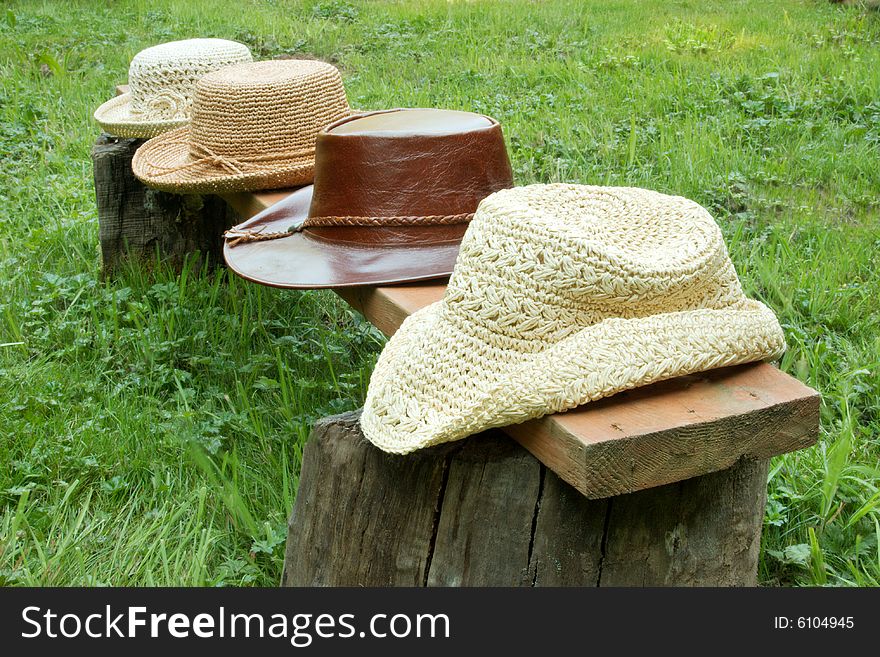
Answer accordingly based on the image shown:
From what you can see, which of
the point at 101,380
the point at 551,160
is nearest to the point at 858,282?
the point at 551,160

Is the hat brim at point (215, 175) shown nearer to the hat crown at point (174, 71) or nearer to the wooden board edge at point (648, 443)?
the hat crown at point (174, 71)

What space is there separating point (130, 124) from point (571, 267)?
280 cm

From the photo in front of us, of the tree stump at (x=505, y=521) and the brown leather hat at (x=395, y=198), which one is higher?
the brown leather hat at (x=395, y=198)

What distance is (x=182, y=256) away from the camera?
4.15 meters

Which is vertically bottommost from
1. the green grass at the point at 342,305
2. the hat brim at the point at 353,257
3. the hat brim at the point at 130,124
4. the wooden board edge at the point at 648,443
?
the green grass at the point at 342,305

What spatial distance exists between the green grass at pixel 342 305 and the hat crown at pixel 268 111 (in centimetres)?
71

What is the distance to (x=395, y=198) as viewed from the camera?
2275mm

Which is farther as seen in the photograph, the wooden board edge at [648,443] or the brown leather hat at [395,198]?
the brown leather hat at [395,198]

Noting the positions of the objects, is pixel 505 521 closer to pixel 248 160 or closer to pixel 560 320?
pixel 560 320

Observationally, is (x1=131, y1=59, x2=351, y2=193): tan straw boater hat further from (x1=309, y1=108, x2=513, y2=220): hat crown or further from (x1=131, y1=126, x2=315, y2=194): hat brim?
(x1=309, y1=108, x2=513, y2=220): hat crown

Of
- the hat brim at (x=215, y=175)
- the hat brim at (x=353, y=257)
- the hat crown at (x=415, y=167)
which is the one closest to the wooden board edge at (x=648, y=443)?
the hat brim at (x=353, y=257)

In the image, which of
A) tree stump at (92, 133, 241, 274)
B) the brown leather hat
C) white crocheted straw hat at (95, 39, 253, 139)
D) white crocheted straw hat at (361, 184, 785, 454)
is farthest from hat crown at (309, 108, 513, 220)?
tree stump at (92, 133, 241, 274)

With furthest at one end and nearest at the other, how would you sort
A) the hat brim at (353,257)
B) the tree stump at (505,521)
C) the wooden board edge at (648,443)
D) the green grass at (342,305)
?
the green grass at (342,305)
the hat brim at (353,257)
the tree stump at (505,521)
the wooden board edge at (648,443)

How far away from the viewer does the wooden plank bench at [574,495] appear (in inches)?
57.6
